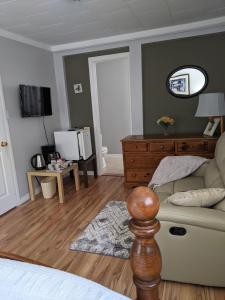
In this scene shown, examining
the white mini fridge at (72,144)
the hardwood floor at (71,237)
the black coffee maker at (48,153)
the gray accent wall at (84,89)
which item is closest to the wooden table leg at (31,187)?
the hardwood floor at (71,237)

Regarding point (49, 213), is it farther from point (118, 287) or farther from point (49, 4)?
point (49, 4)

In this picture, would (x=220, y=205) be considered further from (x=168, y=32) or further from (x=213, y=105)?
(x=168, y=32)

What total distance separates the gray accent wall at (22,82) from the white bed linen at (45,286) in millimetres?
2664

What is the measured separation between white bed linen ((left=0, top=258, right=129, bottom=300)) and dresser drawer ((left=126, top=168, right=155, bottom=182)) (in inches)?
109

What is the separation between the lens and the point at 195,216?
149cm

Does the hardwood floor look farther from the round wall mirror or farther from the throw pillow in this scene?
the round wall mirror

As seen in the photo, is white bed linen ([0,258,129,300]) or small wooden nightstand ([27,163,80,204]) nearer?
white bed linen ([0,258,129,300])

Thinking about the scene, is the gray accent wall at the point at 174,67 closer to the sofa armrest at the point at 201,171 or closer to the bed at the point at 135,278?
the sofa armrest at the point at 201,171

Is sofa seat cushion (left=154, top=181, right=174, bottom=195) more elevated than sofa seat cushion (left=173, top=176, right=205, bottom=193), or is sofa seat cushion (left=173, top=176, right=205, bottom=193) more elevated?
sofa seat cushion (left=173, top=176, right=205, bottom=193)

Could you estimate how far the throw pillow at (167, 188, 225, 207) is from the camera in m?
1.59

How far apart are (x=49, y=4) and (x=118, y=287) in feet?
8.94

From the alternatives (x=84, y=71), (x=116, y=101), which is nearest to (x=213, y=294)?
(x=84, y=71)

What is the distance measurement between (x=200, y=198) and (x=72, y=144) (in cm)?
259

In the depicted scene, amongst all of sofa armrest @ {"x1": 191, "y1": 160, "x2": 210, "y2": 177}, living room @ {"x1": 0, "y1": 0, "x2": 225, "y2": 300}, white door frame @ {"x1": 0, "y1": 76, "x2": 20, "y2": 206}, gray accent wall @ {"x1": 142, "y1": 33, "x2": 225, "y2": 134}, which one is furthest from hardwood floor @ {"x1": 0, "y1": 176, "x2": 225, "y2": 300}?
gray accent wall @ {"x1": 142, "y1": 33, "x2": 225, "y2": 134}
